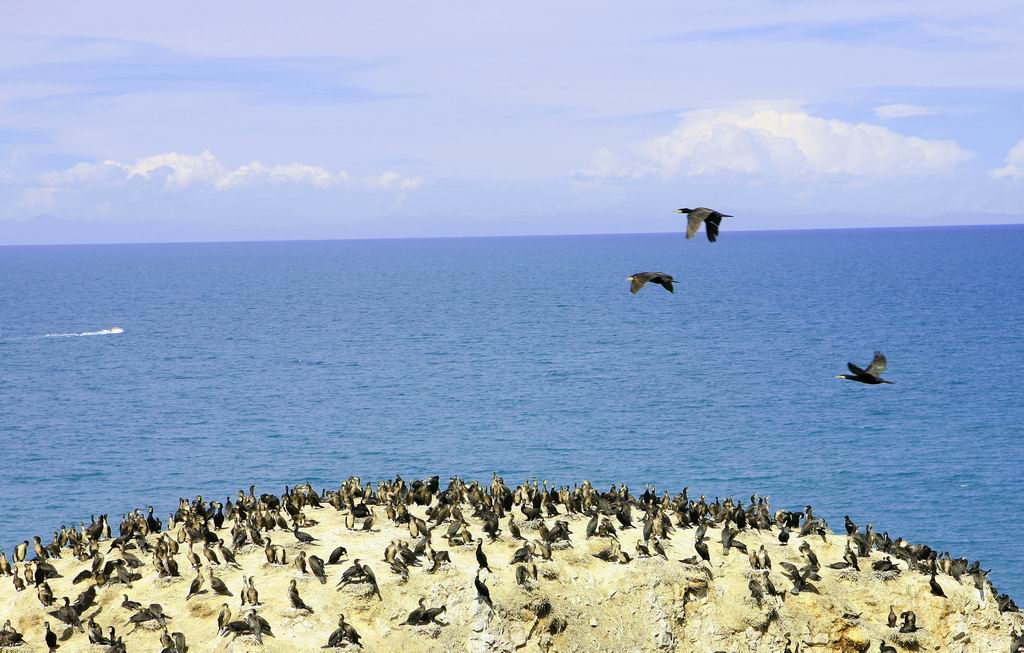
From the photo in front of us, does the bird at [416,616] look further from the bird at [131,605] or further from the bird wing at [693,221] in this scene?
Answer: the bird wing at [693,221]

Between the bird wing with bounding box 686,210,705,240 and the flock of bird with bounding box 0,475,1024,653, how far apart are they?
15517 millimetres

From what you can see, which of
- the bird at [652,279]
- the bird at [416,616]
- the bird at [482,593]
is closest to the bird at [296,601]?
the bird at [416,616]

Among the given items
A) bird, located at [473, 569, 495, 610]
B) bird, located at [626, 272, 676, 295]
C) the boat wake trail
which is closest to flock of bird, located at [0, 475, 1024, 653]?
bird, located at [473, 569, 495, 610]

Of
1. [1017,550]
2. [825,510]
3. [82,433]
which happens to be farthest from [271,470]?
[1017,550]

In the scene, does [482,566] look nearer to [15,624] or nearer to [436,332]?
[15,624]

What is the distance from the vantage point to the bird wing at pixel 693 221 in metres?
21.9

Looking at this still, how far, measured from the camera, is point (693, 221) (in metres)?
22.3

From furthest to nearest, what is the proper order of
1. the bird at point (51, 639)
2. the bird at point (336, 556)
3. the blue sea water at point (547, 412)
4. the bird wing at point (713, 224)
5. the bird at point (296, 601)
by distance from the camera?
1. the blue sea water at point (547, 412)
2. the bird at point (336, 556)
3. the bird at point (296, 601)
4. the bird at point (51, 639)
5. the bird wing at point (713, 224)

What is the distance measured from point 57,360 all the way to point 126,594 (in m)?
99.7

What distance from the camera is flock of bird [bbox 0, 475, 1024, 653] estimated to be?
32688 millimetres

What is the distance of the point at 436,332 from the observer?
149625 mm

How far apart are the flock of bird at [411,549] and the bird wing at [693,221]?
1552 cm

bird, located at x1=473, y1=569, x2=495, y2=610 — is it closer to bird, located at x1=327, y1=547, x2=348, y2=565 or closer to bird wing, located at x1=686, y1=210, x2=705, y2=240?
bird, located at x1=327, y1=547, x2=348, y2=565

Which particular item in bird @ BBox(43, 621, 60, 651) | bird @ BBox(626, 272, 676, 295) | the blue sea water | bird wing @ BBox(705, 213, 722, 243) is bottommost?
the blue sea water
